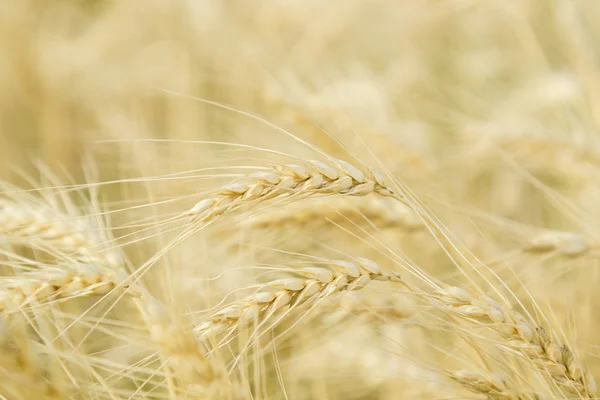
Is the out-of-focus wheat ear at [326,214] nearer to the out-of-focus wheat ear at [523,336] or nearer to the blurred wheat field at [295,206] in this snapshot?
the blurred wheat field at [295,206]

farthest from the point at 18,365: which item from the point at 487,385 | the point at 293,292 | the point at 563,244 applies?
the point at 563,244

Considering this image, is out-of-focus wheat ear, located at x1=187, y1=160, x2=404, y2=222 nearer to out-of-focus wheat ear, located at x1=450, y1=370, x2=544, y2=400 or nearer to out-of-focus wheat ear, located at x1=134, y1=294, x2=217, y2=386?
out-of-focus wheat ear, located at x1=134, y1=294, x2=217, y2=386

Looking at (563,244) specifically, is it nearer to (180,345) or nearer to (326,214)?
(326,214)

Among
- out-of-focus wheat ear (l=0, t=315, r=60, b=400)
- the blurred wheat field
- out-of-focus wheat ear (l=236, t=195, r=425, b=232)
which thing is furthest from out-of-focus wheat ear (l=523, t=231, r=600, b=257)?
out-of-focus wheat ear (l=0, t=315, r=60, b=400)

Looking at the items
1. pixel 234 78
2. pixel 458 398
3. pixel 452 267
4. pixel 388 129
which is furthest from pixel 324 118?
pixel 458 398

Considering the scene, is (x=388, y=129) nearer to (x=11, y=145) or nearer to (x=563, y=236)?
(x=563, y=236)

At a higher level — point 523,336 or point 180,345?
point 180,345
